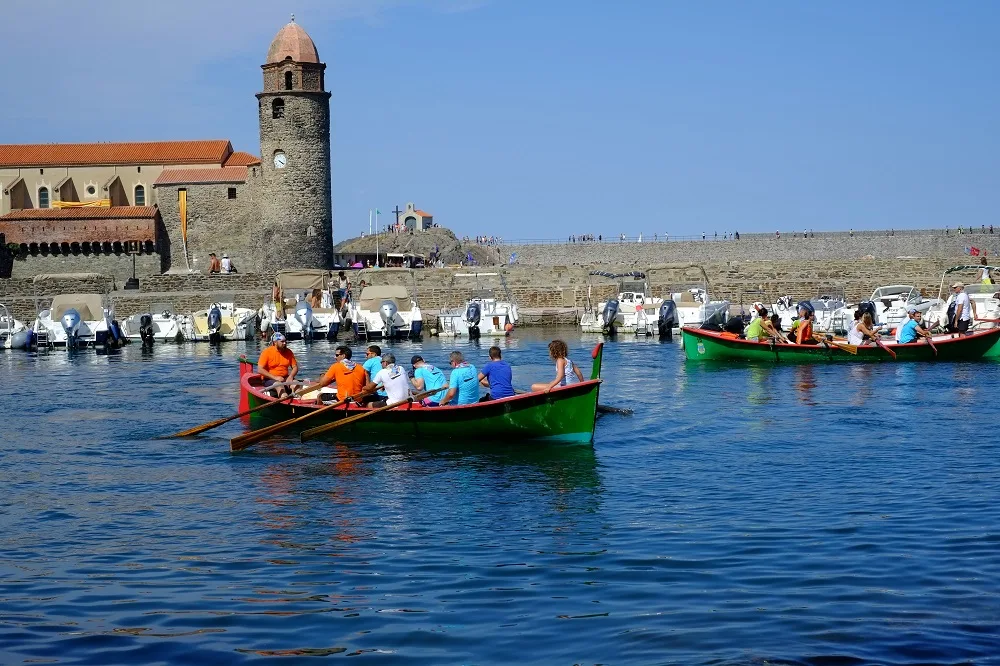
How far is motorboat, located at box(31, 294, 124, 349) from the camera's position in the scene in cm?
3812

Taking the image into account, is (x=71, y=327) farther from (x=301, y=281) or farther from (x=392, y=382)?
(x=392, y=382)

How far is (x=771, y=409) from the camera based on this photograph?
1967 centimetres

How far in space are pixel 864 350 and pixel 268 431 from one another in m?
14.0

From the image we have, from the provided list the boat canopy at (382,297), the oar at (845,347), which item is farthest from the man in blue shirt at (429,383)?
the boat canopy at (382,297)

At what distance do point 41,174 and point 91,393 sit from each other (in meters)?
50.3

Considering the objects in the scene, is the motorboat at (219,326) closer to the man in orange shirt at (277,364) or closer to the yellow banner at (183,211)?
the man in orange shirt at (277,364)

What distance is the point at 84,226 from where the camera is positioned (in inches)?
2509

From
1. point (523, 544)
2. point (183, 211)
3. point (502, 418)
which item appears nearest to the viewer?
point (523, 544)

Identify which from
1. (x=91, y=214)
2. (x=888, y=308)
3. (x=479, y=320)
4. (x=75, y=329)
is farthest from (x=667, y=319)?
(x=91, y=214)

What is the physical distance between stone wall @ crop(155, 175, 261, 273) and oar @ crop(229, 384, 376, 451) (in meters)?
47.8

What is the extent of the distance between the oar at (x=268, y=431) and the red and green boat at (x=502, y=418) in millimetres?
105

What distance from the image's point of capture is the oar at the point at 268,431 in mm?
16031

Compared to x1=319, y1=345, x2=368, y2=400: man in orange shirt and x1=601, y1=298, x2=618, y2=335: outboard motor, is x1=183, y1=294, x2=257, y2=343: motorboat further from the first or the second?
x1=319, y1=345, x2=368, y2=400: man in orange shirt

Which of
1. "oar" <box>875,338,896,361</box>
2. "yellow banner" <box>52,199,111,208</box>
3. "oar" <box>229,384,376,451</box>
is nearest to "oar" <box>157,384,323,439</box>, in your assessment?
"oar" <box>229,384,376,451</box>
